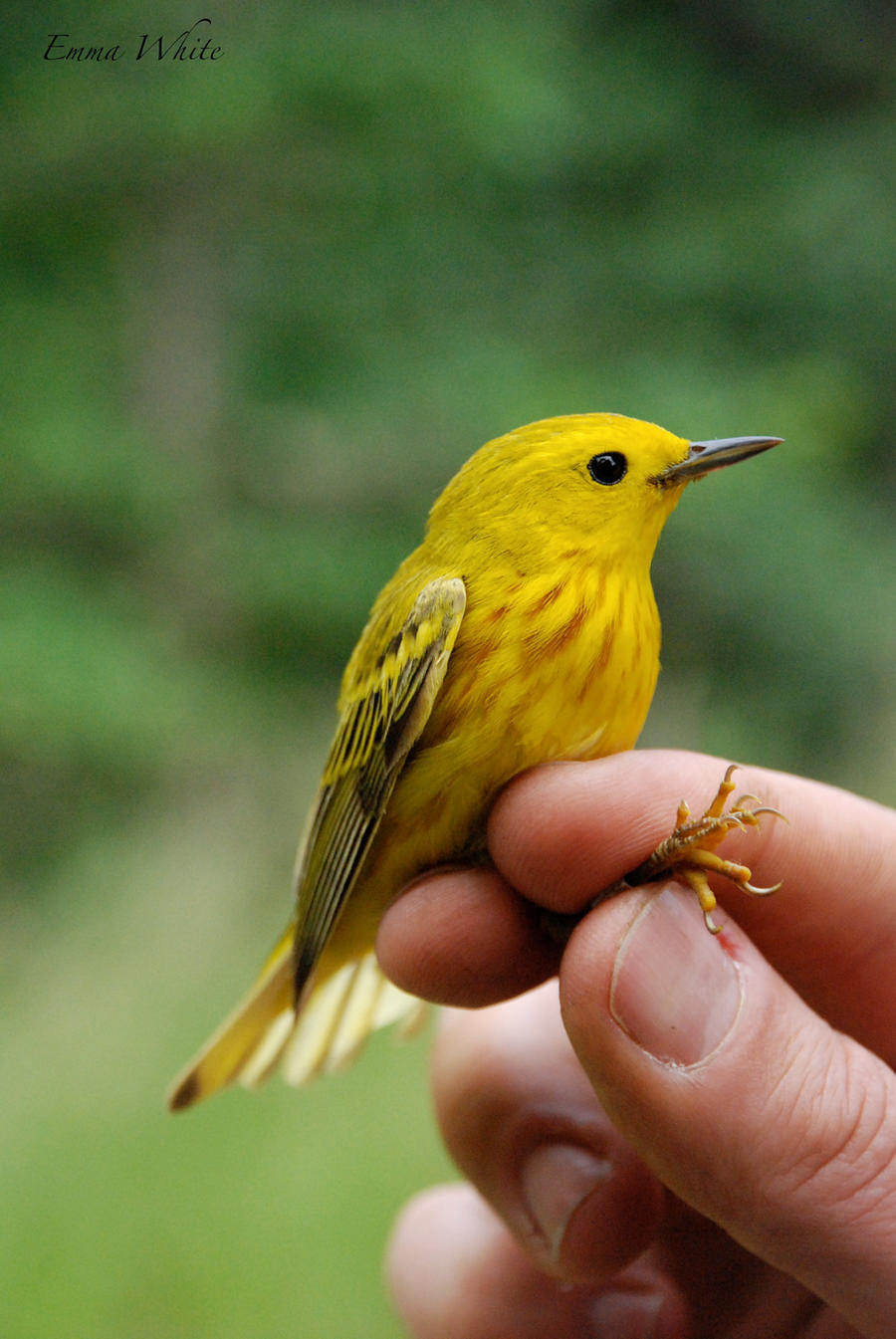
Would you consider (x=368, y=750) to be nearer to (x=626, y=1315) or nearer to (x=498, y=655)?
(x=498, y=655)

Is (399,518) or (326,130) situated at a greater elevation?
(326,130)

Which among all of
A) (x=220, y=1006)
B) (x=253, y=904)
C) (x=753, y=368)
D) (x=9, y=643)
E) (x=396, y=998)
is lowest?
(x=220, y=1006)

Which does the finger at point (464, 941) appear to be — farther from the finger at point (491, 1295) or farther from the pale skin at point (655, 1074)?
the finger at point (491, 1295)

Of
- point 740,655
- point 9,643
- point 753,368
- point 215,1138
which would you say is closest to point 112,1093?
point 215,1138

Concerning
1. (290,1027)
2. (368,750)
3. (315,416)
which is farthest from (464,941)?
(315,416)

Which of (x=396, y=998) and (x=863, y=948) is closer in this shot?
(x=863, y=948)

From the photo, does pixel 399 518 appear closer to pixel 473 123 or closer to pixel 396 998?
pixel 473 123
